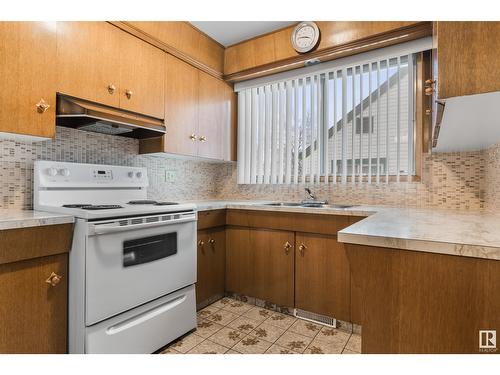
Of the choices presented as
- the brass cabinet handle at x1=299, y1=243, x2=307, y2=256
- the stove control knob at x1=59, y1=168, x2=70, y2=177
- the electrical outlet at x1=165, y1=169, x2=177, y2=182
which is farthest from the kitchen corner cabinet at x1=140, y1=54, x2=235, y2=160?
the brass cabinet handle at x1=299, y1=243, x2=307, y2=256

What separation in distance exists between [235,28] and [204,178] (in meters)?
1.50

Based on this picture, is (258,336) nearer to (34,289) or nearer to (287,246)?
(287,246)

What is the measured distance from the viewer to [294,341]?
1.84m

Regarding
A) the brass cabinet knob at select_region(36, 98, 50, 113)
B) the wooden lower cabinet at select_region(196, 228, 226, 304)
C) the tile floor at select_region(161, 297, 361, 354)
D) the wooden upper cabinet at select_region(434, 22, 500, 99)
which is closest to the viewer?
the wooden upper cabinet at select_region(434, 22, 500, 99)

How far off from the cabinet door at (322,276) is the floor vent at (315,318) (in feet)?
0.13

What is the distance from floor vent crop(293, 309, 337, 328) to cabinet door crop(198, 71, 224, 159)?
1.58 meters

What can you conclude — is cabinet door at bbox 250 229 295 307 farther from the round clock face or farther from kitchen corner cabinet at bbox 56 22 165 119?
the round clock face

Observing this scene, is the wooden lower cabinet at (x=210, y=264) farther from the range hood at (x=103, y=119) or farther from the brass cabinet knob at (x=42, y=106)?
the brass cabinet knob at (x=42, y=106)

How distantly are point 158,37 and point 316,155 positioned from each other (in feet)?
5.46

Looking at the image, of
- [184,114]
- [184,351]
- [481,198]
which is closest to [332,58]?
[184,114]

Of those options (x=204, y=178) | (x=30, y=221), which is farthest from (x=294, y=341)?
(x=204, y=178)

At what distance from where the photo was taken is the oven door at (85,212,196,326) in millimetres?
1410

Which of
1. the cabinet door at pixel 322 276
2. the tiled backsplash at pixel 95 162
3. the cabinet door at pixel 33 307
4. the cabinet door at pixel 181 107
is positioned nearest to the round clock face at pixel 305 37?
the cabinet door at pixel 181 107

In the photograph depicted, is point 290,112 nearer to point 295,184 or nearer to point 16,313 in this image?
point 295,184
